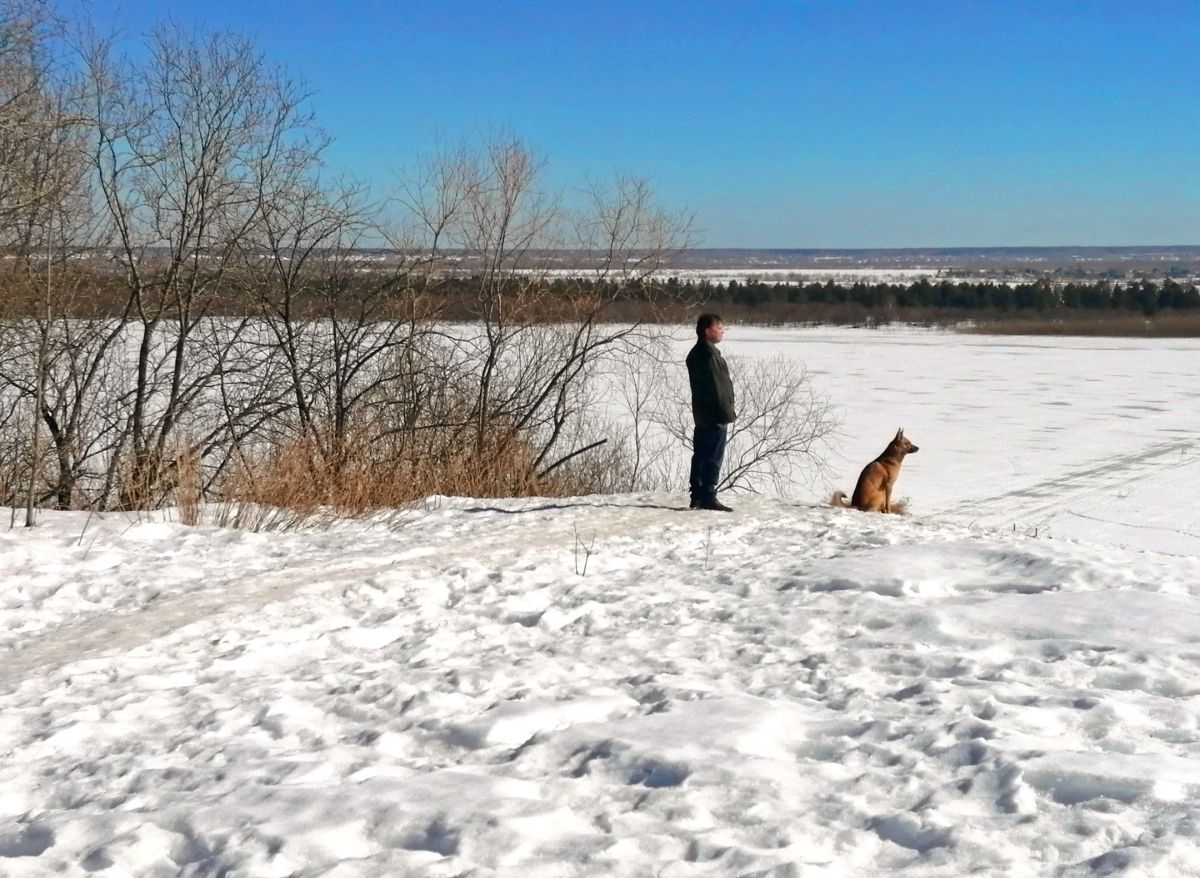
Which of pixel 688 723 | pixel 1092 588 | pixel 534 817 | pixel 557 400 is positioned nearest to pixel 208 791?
pixel 534 817

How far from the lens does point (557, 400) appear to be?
18781 millimetres

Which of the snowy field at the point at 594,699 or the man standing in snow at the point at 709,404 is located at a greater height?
the man standing in snow at the point at 709,404

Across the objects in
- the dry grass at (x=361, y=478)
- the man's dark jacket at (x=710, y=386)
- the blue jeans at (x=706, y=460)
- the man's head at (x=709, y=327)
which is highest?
the man's head at (x=709, y=327)

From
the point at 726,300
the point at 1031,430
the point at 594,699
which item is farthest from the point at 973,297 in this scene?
the point at 594,699

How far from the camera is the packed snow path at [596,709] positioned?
3902mm

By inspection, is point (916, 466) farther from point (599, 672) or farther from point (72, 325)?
point (599, 672)

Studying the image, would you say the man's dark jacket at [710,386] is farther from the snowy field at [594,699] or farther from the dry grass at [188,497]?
the dry grass at [188,497]

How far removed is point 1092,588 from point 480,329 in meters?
12.8

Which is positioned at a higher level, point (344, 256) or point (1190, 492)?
point (344, 256)

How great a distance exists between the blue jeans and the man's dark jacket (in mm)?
171

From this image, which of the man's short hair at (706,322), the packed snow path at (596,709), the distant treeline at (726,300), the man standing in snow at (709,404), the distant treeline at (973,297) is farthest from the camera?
the distant treeline at (973,297)

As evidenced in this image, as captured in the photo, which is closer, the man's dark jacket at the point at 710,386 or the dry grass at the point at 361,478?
the man's dark jacket at the point at 710,386

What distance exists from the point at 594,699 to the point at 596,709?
127mm

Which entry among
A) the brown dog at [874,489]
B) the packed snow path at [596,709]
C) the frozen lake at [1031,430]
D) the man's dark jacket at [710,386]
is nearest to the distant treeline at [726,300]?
the frozen lake at [1031,430]
